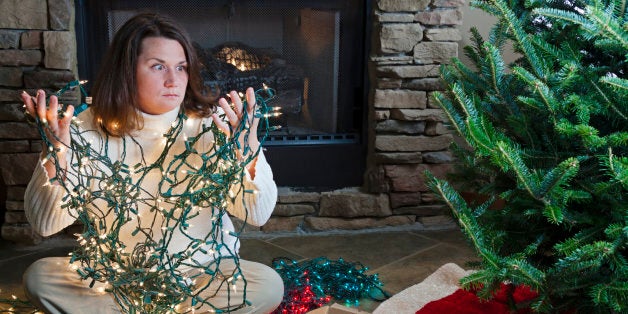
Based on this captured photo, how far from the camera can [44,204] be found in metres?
1.51

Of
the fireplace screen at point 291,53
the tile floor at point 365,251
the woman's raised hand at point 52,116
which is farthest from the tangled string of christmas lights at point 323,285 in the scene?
the woman's raised hand at point 52,116

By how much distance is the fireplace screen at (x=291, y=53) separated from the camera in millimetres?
2604

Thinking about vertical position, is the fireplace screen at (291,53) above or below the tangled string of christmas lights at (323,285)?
above

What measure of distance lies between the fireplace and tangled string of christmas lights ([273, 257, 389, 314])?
1.77 feet

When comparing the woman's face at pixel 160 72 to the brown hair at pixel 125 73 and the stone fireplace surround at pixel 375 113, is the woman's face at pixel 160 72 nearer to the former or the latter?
the brown hair at pixel 125 73

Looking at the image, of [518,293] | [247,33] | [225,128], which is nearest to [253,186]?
[225,128]

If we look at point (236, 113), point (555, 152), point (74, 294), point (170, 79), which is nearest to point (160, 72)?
point (170, 79)

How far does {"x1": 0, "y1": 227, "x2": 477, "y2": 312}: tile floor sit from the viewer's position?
7.69 ft

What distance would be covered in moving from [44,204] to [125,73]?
36cm

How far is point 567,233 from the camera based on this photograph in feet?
5.04

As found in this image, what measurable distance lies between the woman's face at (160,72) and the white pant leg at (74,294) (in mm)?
480

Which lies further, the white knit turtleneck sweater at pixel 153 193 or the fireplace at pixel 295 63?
the fireplace at pixel 295 63

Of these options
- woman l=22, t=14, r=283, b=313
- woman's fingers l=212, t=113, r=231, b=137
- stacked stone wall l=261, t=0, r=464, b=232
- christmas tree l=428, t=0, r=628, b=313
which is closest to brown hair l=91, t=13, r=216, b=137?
woman l=22, t=14, r=283, b=313

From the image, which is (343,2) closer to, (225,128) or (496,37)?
(496,37)
